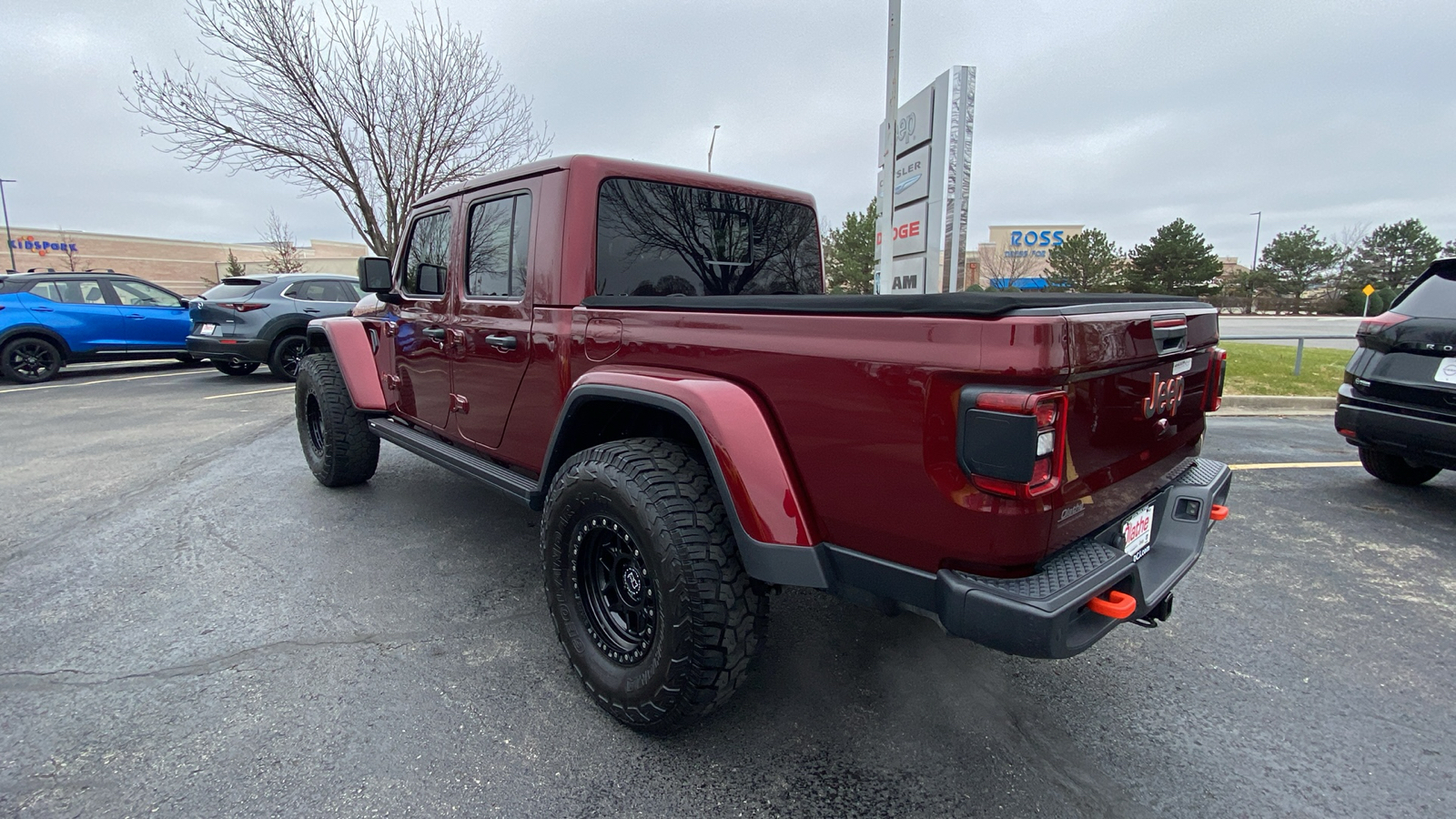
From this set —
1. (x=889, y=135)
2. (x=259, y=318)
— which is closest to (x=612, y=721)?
(x=889, y=135)

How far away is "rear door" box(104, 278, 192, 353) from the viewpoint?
36.1 ft

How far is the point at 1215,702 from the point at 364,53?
17596mm

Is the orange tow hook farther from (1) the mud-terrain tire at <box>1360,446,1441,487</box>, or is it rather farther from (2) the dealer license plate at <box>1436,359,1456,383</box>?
(1) the mud-terrain tire at <box>1360,446,1441,487</box>

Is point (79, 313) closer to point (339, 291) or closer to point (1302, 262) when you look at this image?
point (339, 291)

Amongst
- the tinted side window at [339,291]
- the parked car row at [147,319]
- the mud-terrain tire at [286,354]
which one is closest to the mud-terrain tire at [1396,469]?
the parked car row at [147,319]

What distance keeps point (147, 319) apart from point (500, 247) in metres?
11.5

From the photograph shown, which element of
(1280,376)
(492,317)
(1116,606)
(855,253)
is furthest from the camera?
(855,253)

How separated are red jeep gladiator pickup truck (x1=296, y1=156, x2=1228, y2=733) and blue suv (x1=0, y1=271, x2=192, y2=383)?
36.9 feet

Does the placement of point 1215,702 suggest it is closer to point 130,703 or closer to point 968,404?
point 968,404

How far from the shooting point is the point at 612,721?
2314 millimetres

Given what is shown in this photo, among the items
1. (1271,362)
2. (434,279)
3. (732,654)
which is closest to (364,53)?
(434,279)

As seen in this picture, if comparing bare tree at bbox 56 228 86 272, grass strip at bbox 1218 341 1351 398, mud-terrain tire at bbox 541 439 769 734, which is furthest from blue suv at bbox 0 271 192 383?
bare tree at bbox 56 228 86 272

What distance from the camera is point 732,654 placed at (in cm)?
199

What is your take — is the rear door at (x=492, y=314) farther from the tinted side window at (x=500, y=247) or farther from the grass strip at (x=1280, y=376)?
the grass strip at (x=1280, y=376)
